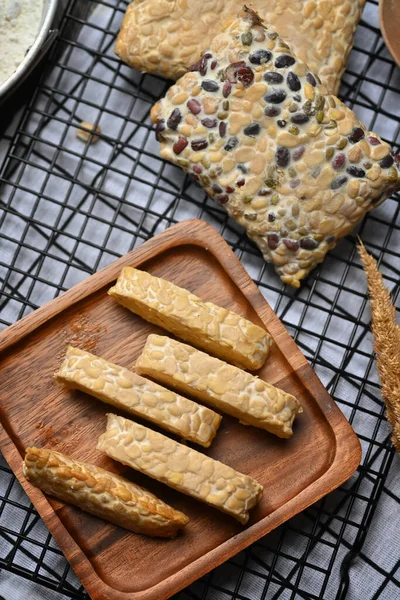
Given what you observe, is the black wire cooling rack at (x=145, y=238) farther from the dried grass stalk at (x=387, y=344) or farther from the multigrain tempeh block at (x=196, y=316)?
the multigrain tempeh block at (x=196, y=316)

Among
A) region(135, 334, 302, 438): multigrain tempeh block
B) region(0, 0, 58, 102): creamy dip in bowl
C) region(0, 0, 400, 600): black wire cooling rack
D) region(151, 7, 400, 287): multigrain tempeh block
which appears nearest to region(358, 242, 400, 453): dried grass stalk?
region(0, 0, 400, 600): black wire cooling rack

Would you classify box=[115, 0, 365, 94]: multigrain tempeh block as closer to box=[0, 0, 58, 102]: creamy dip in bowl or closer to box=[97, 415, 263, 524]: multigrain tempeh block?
box=[0, 0, 58, 102]: creamy dip in bowl

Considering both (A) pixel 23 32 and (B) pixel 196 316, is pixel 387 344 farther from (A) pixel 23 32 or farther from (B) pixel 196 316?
(A) pixel 23 32

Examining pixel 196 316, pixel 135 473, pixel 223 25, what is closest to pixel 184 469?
pixel 135 473

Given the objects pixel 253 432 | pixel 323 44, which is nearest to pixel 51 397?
pixel 253 432

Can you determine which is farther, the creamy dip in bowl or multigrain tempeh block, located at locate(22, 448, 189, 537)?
the creamy dip in bowl
